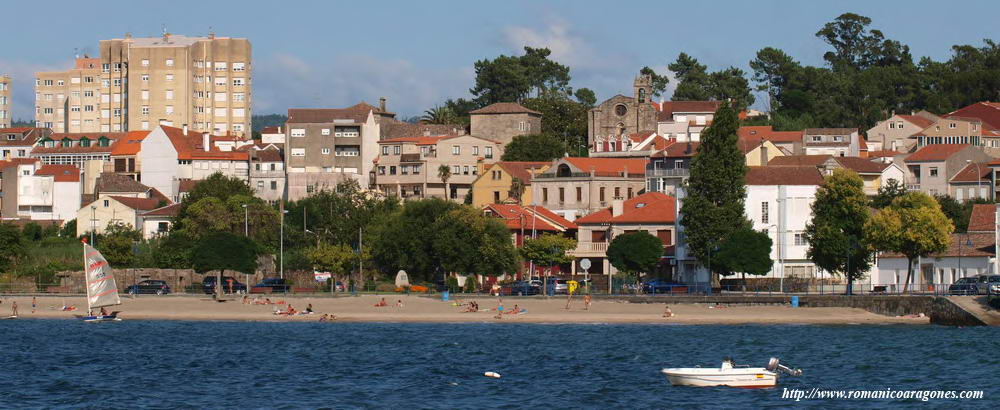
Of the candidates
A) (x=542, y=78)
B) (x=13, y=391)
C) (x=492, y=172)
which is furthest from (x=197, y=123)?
(x=13, y=391)

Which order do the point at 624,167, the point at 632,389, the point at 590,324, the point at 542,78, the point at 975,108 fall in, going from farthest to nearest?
the point at 542,78 → the point at 975,108 → the point at 624,167 → the point at 590,324 → the point at 632,389

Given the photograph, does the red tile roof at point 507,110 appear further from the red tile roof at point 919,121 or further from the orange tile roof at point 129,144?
the red tile roof at point 919,121

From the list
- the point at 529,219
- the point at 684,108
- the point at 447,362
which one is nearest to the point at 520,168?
the point at 529,219

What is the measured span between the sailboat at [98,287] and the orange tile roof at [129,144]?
70469mm

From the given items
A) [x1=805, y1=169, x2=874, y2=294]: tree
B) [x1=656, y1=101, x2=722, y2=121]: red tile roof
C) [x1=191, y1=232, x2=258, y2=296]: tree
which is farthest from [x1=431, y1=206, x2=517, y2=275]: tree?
[x1=656, y1=101, x2=722, y2=121]: red tile roof

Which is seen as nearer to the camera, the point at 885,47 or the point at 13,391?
the point at 13,391

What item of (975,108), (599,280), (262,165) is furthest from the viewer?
(975,108)

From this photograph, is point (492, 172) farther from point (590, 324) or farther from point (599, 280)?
point (590, 324)

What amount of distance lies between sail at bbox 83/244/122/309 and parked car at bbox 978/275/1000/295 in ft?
156

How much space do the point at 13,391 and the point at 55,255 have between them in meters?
57.6

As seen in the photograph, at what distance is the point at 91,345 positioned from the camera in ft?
230

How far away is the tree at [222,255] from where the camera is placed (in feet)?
308

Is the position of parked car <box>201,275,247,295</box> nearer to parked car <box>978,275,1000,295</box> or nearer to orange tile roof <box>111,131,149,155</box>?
parked car <box>978,275,1000,295</box>

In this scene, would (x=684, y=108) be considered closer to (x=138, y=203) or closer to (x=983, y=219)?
(x=138, y=203)
